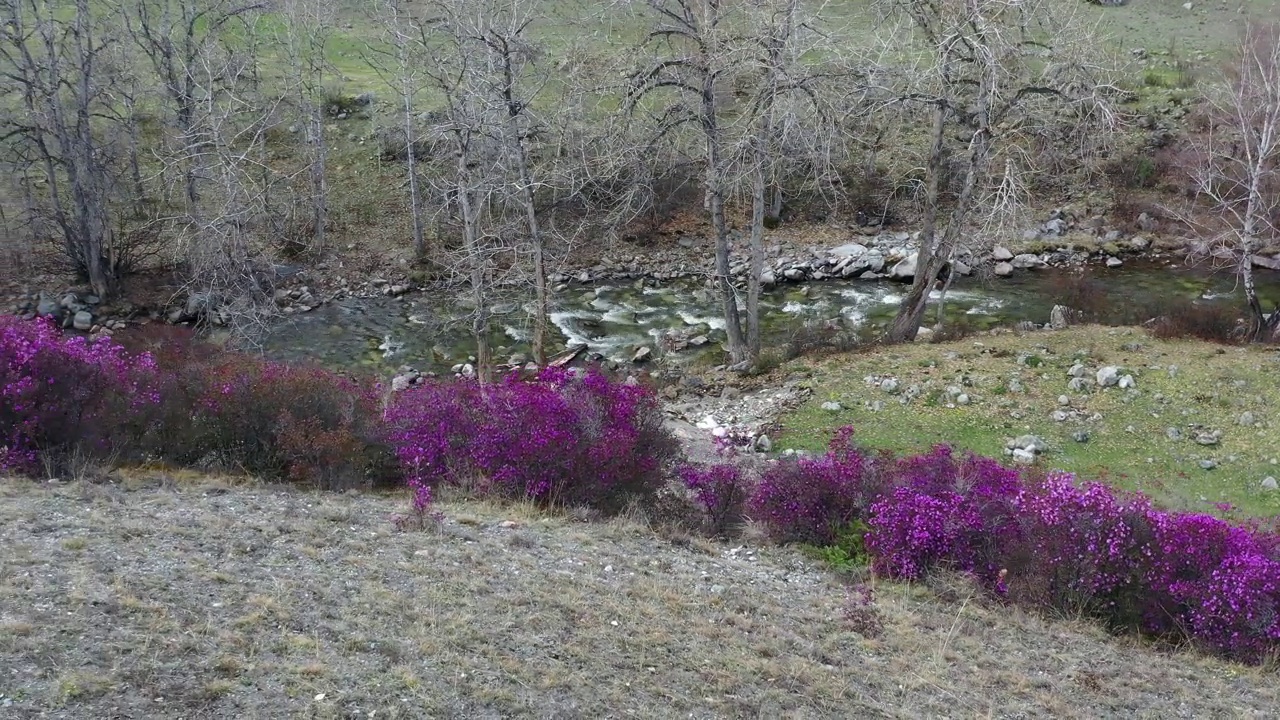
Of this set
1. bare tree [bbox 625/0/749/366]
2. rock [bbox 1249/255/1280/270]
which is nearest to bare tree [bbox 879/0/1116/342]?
bare tree [bbox 625/0/749/366]

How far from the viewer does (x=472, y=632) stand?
19.6ft

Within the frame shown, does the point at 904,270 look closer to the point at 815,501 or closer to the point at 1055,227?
the point at 1055,227

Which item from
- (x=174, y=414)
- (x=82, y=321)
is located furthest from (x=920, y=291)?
(x=82, y=321)

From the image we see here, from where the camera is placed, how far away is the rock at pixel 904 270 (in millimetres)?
25094

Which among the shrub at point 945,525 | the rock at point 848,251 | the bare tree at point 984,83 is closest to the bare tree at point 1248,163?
the bare tree at point 984,83

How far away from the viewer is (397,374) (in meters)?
18.8

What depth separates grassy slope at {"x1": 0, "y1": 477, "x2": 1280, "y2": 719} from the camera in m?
5.04

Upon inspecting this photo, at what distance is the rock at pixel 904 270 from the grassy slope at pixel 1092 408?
794 centimetres

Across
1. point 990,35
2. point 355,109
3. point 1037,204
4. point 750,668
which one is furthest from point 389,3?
point 1037,204

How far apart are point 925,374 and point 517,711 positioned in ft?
38.5

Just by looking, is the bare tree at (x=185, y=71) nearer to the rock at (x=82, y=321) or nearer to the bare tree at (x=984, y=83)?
the rock at (x=82, y=321)

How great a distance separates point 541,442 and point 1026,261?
2100 cm

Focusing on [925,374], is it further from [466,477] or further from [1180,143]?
[1180,143]

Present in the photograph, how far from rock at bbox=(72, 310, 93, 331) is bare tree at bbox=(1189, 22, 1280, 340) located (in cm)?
2373
